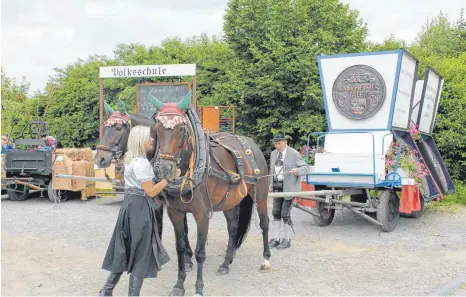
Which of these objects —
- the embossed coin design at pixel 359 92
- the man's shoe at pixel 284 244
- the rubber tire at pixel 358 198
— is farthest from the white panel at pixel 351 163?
the man's shoe at pixel 284 244

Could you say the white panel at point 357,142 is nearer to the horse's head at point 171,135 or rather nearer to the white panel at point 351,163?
the white panel at point 351,163

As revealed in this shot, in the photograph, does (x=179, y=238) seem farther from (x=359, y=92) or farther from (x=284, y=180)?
(x=359, y=92)

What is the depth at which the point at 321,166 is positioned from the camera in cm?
812

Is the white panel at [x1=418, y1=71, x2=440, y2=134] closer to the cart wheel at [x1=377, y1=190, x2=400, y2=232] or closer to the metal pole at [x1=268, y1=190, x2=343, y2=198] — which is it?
the cart wheel at [x1=377, y1=190, x2=400, y2=232]

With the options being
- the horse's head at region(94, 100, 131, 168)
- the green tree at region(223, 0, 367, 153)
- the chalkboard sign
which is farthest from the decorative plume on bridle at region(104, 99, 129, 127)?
the green tree at region(223, 0, 367, 153)

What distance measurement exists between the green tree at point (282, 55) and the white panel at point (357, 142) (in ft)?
14.1

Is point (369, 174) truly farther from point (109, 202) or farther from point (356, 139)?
point (109, 202)

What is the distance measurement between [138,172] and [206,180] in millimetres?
985

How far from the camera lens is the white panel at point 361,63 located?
8.17 meters

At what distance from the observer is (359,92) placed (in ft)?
27.9

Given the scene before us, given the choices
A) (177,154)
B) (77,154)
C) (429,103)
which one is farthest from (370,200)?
(77,154)

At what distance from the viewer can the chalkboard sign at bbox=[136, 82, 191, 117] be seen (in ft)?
37.5

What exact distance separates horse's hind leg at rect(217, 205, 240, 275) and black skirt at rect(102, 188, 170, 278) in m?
1.57

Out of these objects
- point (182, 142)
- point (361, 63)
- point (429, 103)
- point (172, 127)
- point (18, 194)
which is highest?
point (361, 63)
